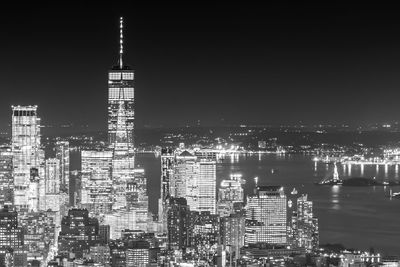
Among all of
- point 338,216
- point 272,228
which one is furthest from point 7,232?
point 338,216

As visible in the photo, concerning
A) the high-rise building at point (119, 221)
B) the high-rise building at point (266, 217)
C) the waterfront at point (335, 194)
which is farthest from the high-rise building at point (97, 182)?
the high-rise building at point (266, 217)

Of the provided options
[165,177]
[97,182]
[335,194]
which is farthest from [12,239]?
[335,194]

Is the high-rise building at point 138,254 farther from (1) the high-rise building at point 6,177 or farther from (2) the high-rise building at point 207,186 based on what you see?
(1) the high-rise building at point 6,177

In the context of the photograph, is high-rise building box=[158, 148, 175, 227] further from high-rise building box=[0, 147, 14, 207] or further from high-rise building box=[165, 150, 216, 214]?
high-rise building box=[0, 147, 14, 207]

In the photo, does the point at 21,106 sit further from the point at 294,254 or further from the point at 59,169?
the point at 294,254

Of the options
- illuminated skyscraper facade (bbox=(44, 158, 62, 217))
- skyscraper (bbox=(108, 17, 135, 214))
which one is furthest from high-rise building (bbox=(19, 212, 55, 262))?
skyscraper (bbox=(108, 17, 135, 214))

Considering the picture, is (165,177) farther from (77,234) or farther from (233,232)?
(77,234)

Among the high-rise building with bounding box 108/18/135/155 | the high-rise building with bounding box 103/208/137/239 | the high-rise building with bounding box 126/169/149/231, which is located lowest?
the high-rise building with bounding box 103/208/137/239
